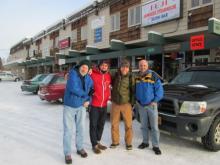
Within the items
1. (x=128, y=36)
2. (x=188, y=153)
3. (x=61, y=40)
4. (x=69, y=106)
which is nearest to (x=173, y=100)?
(x=188, y=153)

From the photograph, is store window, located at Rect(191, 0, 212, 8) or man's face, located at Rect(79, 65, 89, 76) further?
store window, located at Rect(191, 0, 212, 8)

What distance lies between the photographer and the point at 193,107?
5.24 metres

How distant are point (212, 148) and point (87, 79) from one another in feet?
9.08

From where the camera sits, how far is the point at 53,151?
5410 millimetres

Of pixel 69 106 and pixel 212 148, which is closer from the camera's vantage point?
pixel 69 106

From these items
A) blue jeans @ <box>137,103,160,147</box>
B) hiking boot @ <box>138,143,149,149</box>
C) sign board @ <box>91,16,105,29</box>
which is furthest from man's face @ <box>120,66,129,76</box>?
sign board @ <box>91,16,105,29</box>

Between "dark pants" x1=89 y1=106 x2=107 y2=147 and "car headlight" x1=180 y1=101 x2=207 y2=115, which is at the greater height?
"car headlight" x1=180 y1=101 x2=207 y2=115

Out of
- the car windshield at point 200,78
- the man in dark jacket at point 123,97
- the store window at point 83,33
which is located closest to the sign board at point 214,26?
the car windshield at point 200,78

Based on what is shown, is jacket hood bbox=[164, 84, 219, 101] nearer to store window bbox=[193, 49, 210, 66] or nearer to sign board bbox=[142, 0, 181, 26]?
store window bbox=[193, 49, 210, 66]

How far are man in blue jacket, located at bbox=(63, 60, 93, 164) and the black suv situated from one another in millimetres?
1682

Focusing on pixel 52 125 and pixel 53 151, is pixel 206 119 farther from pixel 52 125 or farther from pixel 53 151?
pixel 52 125

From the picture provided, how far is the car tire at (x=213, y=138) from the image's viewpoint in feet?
17.4

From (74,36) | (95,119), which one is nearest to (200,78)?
(95,119)

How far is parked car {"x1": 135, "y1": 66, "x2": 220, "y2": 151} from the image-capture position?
5180 millimetres
